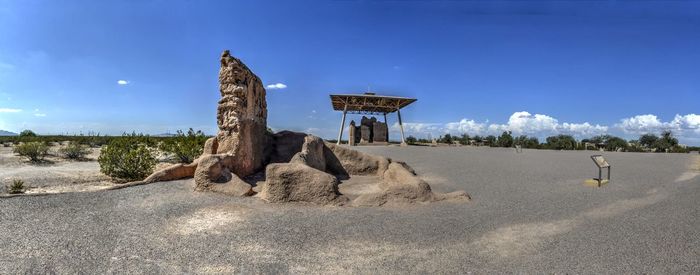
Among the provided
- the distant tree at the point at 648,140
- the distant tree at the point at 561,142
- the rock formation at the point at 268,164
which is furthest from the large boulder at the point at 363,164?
the distant tree at the point at 648,140

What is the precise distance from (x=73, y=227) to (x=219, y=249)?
259 cm

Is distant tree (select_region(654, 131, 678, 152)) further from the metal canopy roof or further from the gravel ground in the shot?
the gravel ground

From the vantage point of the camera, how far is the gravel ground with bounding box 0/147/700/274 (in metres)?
4.31

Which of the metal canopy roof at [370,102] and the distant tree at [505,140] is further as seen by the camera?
the distant tree at [505,140]

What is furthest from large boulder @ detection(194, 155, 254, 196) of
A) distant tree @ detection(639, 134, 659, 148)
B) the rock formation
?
distant tree @ detection(639, 134, 659, 148)

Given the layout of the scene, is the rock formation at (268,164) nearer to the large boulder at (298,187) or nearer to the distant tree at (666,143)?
the large boulder at (298,187)

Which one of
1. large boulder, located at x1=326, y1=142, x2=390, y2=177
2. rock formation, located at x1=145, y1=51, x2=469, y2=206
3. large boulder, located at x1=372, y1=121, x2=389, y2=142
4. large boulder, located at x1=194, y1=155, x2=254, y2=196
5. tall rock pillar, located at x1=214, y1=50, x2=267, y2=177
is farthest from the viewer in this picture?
large boulder, located at x1=372, y1=121, x2=389, y2=142

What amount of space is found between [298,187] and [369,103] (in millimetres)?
24918

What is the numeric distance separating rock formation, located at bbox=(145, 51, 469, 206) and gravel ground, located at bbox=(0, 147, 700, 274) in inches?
17.1

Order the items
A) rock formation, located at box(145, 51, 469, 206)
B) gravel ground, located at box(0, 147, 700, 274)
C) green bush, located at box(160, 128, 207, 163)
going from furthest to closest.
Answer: green bush, located at box(160, 128, 207, 163), rock formation, located at box(145, 51, 469, 206), gravel ground, located at box(0, 147, 700, 274)

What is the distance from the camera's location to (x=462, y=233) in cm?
554

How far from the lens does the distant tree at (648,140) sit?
1714 inches

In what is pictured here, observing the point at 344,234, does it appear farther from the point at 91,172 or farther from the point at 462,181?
the point at 91,172

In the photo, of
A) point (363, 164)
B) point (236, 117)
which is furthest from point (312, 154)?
point (236, 117)
